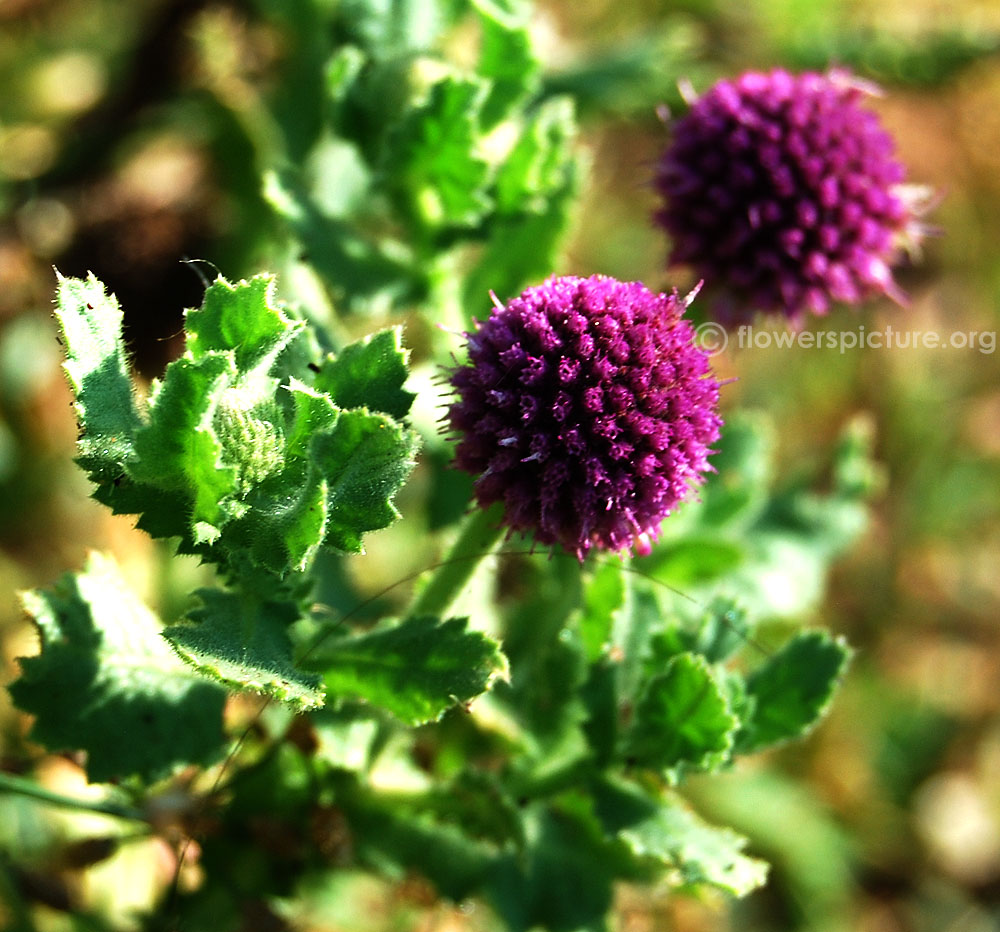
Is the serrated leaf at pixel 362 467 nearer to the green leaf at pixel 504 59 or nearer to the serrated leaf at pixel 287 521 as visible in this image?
the serrated leaf at pixel 287 521

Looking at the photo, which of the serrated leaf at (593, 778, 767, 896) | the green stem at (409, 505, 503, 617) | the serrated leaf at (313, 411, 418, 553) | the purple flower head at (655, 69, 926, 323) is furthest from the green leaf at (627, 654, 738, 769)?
the purple flower head at (655, 69, 926, 323)

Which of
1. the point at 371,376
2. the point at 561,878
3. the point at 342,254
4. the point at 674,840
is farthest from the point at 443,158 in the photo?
the point at 561,878

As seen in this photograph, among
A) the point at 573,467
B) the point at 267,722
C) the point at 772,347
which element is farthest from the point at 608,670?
the point at 772,347

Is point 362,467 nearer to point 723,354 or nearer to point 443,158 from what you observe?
point 443,158

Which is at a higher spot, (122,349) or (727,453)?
(727,453)

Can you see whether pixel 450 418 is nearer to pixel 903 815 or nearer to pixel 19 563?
pixel 19 563

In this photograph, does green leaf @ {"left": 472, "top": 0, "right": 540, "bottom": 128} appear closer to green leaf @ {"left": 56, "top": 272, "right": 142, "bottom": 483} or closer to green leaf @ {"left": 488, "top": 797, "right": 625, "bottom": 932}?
green leaf @ {"left": 56, "top": 272, "right": 142, "bottom": 483}

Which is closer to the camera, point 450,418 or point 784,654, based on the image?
point 450,418
